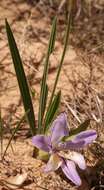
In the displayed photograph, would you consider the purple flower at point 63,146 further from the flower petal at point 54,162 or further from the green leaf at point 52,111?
the green leaf at point 52,111

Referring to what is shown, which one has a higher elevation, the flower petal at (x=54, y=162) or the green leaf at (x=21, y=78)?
the green leaf at (x=21, y=78)

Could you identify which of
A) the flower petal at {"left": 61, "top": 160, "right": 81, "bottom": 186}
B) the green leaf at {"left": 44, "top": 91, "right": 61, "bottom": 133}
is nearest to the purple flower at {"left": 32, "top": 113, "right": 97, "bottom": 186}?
the flower petal at {"left": 61, "top": 160, "right": 81, "bottom": 186}

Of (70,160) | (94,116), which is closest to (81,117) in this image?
(94,116)

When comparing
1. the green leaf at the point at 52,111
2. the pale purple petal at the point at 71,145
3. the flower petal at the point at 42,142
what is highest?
the green leaf at the point at 52,111

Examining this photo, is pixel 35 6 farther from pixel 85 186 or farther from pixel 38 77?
pixel 85 186

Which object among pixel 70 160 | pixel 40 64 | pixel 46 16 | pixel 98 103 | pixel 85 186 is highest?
pixel 46 16

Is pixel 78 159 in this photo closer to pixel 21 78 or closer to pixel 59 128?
pixel 59 128

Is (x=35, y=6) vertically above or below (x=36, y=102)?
above

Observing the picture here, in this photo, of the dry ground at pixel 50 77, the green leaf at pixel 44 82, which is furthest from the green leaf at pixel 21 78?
the dry ground at pixel 50 77
